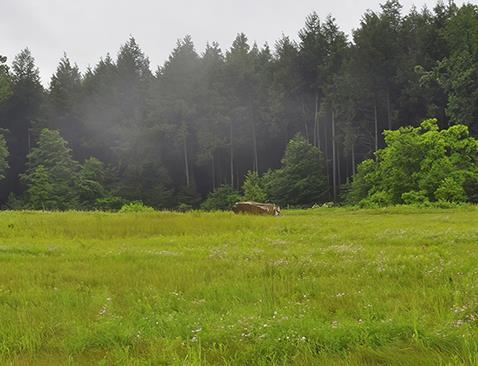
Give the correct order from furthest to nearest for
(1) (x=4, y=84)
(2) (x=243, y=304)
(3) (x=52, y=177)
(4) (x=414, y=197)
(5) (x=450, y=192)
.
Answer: (1) (x=4, y=84), (3) (x=52, y=177), (4) (x=414, y=197), (5) (x=450, y=192), (2) (x=243, y=304)

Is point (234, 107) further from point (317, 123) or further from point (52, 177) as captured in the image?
point (52, 177)

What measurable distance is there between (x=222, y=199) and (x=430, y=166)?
94.6 ft

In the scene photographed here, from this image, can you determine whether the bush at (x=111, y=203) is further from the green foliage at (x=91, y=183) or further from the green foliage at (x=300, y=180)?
the green foliage at (x=300, y=180)

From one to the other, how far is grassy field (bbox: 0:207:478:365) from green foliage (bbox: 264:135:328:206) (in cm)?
3850

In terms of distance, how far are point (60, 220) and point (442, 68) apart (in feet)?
128

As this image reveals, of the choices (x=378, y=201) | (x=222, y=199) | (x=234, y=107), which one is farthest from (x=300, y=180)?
(x=234, y=107)

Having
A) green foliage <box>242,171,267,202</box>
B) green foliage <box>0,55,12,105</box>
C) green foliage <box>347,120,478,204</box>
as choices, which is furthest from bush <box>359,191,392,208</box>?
green foliage <box>0,55,12,105</box>

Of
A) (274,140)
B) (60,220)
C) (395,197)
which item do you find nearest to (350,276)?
(60,220)

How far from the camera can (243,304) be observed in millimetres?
6156

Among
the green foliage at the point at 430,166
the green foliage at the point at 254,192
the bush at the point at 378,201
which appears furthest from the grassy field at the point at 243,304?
the green foliage at the point at 254,192

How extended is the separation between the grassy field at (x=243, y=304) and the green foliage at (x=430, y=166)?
22.2 metres

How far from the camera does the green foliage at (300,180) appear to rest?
5069cm

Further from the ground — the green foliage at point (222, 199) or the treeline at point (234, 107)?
the treeline at point (234, 107)

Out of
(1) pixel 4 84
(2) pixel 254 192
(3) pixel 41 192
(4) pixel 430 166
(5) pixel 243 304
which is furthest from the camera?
(1) pixel 4 84
